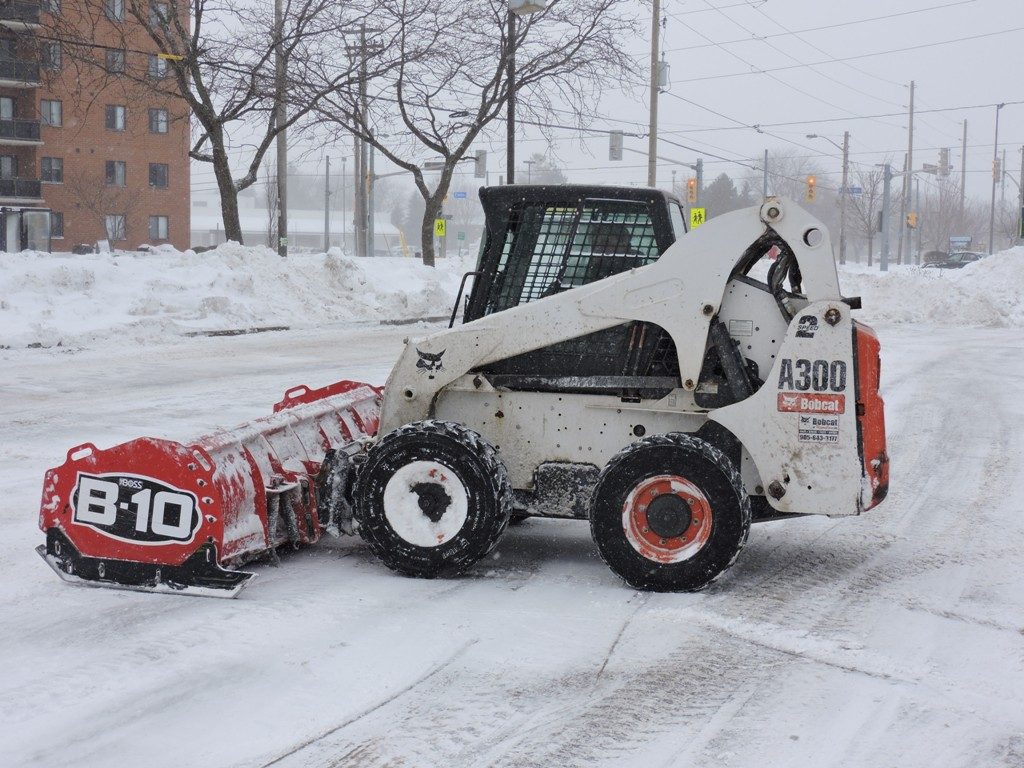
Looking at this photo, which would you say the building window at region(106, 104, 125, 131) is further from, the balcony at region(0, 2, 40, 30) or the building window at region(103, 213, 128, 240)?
the balcony at region(0, 2, 40, 30)

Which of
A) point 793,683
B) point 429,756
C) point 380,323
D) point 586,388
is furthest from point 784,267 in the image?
point 380,323

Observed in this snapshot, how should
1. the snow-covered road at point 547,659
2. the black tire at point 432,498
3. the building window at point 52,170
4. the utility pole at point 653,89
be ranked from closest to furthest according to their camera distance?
the snow-covered road at point 547,659, the black tire at point 432,498, the utility pole at point 653,89, the building window at point 52,170

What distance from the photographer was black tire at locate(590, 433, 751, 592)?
5.67 metres

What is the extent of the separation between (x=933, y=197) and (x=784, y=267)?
403ft

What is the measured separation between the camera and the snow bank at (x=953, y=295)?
28.2 meters

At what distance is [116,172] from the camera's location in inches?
2382

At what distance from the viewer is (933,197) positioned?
394ft

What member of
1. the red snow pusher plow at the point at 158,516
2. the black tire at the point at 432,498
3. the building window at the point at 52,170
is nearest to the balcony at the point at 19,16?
the red snow pusher plow at the point at 158,516

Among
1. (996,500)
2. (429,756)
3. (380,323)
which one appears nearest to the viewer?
(429,756)

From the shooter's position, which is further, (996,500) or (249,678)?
(996,500)

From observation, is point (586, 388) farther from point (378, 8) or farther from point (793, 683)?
point (378, 8)

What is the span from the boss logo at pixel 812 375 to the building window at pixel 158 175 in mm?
60673

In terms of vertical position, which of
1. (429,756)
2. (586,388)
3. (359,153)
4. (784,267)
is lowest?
(429,756)

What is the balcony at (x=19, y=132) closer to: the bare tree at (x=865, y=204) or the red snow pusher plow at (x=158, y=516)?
the bare tree at (x=865, y=204)
